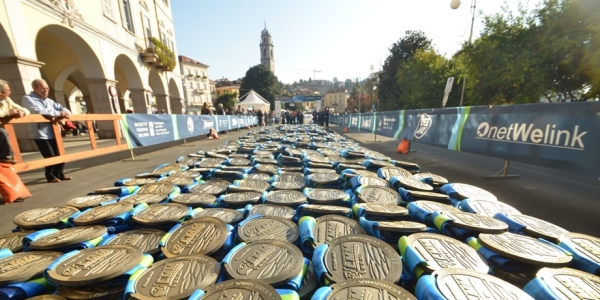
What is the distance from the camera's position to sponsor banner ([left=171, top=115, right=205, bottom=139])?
10000 mm

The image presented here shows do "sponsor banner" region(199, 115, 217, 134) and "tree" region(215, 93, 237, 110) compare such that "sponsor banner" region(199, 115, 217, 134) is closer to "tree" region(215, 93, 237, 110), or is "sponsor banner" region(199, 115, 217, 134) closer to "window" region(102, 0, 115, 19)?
"window" region(102, 0, 115, 19)

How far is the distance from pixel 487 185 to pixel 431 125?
2834mm

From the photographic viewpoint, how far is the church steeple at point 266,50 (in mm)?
90062

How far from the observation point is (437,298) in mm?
1267

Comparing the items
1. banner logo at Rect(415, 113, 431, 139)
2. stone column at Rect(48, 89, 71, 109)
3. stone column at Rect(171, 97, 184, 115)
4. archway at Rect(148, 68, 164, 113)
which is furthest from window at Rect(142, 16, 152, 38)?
banner logo at Rect(415, 113, 431, 139)

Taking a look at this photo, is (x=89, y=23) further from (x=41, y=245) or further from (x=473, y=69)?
(x=473, y=69)

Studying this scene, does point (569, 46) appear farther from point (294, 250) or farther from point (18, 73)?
point (18, 73)

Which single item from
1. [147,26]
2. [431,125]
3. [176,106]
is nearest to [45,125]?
[431,125]

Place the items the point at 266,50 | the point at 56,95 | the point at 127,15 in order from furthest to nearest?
the point at 266,50
the point at 56,95
the point at 127,15

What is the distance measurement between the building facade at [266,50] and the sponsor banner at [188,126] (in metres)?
83.9

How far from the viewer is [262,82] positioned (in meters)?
62.4

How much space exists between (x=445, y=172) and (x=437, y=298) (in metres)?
5.07

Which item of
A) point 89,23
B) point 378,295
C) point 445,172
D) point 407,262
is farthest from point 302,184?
point 89,23

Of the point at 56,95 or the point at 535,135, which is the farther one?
the point at 56,95
